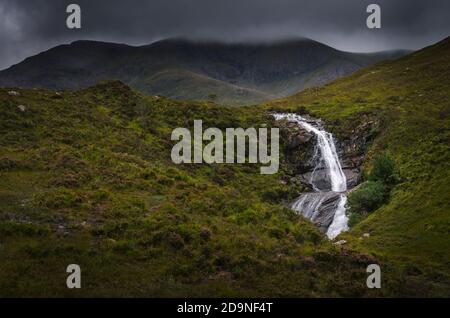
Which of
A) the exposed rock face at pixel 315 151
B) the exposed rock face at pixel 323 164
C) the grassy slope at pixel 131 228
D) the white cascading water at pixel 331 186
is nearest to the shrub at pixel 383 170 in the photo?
the white cascading water at pixel 331 186

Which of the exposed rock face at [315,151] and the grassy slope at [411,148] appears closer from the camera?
the grassy slope at [411,148]

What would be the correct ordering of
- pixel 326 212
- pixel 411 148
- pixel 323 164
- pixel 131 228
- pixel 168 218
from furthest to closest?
pixel 323 164 < pixel 411 148 < pixel 326 212 < pixel 168 218 < pixel 131 228

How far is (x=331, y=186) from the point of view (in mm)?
54969

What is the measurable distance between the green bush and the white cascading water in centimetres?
236

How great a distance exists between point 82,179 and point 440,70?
76.6 metres

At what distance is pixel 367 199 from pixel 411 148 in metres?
13.1

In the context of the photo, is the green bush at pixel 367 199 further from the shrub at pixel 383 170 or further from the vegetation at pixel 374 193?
the shrub at pixel 383 170

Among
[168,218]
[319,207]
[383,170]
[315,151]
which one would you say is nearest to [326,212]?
[319,207]

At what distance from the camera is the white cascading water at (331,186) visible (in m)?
44.0

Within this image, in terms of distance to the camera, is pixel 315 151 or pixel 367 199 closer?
pixel 367 199

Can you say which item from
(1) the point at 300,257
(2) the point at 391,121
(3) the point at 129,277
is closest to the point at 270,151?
(2) the point at 391,121

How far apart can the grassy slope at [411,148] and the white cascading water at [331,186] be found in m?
3.49

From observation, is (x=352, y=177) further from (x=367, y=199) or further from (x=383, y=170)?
(x=367, y=199)

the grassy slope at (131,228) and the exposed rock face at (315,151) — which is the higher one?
the exposed rock face at (315,151)
